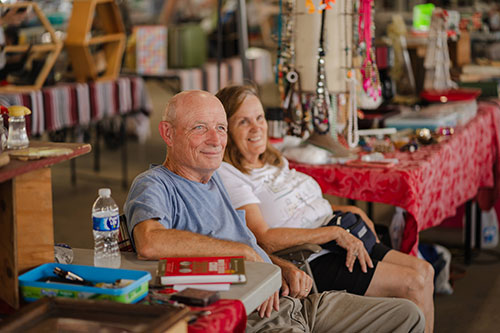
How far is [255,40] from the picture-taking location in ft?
33.1

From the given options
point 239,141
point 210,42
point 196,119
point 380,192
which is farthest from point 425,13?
point 196,119

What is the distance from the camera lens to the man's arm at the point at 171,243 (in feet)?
6.01

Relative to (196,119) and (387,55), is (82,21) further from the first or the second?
(196,119)

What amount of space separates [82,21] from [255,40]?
5167 millimetres

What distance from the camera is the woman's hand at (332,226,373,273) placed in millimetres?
2459

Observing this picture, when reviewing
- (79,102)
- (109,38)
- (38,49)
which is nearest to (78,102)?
(79,102)

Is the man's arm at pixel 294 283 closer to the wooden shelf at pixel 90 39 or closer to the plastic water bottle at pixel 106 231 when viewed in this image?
the plastic water bottle at pixel 106 231

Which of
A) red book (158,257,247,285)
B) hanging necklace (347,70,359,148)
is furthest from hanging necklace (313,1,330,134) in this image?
red book (158,257,247,285)

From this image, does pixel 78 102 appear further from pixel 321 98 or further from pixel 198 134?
pixel 198 134

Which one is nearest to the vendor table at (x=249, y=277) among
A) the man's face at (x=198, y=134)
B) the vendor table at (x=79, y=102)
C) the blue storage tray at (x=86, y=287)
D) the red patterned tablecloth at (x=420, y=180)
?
the blue storage tray at (x=86, y=287)

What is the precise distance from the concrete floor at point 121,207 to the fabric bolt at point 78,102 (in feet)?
2.23

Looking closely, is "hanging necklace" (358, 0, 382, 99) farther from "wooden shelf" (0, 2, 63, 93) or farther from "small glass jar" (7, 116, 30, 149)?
"wooden shelf" (0, 2, 63, 93)

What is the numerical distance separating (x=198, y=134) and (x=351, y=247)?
753 millimetres

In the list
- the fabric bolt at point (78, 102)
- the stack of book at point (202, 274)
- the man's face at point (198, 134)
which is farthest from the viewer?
the fabric bolt at point (78, 102)
